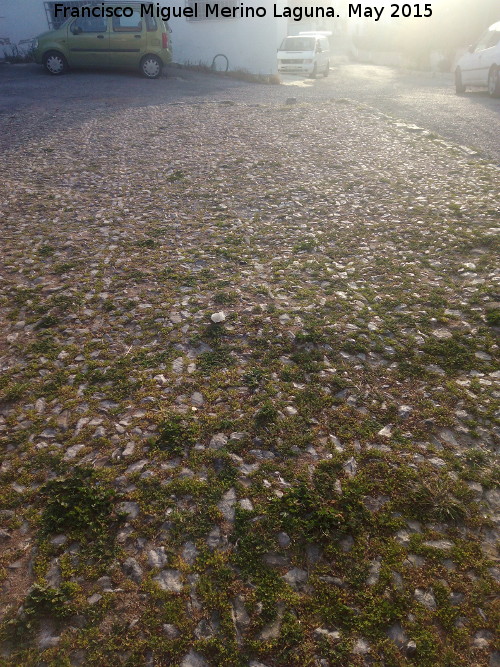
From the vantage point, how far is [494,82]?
17.0 m

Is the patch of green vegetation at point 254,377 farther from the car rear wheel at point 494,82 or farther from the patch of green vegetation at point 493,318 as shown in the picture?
the car rear wheel at point 494,82

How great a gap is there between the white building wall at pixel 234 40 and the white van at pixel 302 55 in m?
1.17

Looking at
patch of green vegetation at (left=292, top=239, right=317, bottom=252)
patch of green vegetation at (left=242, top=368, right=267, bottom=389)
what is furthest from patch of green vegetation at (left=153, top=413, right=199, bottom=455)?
patch of green vegetation at (left=292, top=239, right=317, bottom=252)

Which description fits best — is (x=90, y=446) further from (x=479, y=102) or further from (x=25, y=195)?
(x=479, y=102)

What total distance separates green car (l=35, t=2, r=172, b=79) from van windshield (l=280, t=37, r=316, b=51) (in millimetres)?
8624

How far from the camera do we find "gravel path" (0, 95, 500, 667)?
2412mm

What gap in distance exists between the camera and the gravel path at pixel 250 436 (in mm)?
2412

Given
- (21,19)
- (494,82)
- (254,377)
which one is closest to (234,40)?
(21,19)

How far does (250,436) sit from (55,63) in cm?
2179

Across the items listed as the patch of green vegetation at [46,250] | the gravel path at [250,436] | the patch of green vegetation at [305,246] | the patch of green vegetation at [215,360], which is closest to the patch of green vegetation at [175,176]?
the gravel path at [250,436]

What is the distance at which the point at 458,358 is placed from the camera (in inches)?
163

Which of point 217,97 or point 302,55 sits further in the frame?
point 302,55

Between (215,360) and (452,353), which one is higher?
(452,353)

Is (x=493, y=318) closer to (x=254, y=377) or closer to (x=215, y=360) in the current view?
(x=254, y=377)
